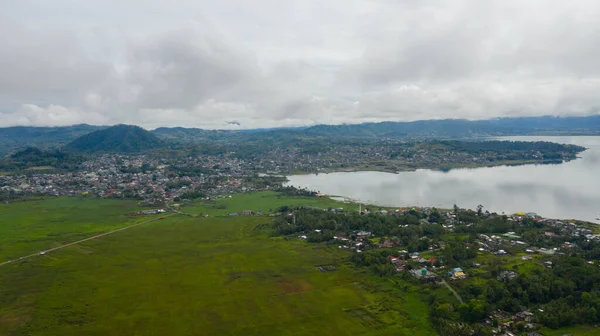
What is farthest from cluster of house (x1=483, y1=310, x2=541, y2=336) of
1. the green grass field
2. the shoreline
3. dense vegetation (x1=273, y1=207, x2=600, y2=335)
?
the shoreline

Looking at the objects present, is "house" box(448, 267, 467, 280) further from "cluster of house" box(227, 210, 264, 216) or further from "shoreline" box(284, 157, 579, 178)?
"shoreline" box(284, 157, 579, 178)

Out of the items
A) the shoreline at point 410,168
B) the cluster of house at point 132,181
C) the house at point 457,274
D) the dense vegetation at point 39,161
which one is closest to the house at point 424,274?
the house at point 457,274

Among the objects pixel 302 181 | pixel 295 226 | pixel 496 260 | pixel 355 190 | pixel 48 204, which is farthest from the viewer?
pixel 302 181

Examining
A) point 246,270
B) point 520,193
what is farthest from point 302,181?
point 246,270

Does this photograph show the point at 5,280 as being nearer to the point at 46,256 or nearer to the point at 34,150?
the point at 46,256

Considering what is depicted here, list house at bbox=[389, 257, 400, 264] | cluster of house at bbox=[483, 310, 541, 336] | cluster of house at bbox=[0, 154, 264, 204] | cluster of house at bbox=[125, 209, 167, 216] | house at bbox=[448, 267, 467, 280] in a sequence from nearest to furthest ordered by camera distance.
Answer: cluster of house at bbox=[483, 310, 541, 336]
house at bbox=[448, 267, 467, 280]
house at bbox=[389, 257, 400, 264]
cluster of house at bbox=[125, 209, 167, 216]
cluster of house at bbox=[0, 154, 264, 204]

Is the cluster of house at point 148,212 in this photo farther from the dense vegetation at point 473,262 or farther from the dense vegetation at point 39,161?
the dense vegetation at point 39,161

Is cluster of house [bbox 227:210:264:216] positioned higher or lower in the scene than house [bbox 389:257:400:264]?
lower
